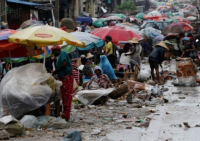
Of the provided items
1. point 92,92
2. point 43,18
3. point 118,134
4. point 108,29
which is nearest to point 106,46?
point 108,29

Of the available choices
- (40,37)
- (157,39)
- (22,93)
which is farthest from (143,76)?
(157,39)

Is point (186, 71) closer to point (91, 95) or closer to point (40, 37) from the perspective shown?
point (91, 95)

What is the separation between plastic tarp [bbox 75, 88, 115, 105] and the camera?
38.4ft

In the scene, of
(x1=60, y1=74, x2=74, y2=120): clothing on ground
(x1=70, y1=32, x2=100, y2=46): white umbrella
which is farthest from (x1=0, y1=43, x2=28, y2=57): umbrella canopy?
(x1=70, y1=32, x2=100, y2=46): white umbrella

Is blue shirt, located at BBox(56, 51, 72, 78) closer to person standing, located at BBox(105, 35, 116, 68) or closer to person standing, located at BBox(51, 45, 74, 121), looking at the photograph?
person standing, located at BBox(51, 45, 74, 121)

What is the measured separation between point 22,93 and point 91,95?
3.27m

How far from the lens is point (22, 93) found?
872 cm

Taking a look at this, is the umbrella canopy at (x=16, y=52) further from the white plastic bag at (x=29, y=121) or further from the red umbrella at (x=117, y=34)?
the red umbrella at (x=117, y=34)

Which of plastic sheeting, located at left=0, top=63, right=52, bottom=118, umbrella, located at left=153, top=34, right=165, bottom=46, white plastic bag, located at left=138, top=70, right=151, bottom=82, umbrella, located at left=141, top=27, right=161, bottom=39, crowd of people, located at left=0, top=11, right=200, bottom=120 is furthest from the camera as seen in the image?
umbrella, located at left=141, top=27, right=161, bottom=39

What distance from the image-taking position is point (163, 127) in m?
9.01

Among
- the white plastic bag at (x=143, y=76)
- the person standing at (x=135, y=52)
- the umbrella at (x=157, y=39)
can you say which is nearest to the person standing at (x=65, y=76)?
the white plastic bag at (x=143, y=76)

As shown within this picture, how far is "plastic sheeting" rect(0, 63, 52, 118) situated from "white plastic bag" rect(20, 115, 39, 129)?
0.41 ft

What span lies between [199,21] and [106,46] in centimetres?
2525

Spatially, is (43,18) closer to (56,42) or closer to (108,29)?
(108,29)
